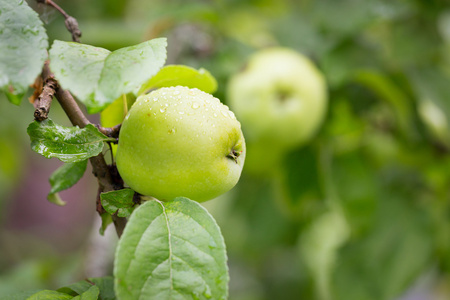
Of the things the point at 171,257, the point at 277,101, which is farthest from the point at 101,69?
the point at 277,101

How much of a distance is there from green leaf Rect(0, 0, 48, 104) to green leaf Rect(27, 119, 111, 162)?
0.07 m

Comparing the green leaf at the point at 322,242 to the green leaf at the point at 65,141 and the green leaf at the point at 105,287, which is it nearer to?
the green leaf at the point at 105,287

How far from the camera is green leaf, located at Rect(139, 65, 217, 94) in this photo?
57 cm

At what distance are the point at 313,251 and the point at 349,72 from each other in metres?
0.59

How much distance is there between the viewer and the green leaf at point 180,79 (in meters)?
0.57

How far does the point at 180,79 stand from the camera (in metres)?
0.58

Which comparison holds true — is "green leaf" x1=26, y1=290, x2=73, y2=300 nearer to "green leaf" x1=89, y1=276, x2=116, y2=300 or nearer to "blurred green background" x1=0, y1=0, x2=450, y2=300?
"green leaf" x1=89, y1=276, x2=116, y2=300

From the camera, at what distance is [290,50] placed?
1.27 metres

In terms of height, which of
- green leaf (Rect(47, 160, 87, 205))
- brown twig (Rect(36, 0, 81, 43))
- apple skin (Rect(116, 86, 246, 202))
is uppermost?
brown twig (Rect(36, 0, 81, 43))

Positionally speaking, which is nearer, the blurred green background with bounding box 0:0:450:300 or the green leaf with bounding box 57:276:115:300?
the green leaf with bounding box 57:276:115:300

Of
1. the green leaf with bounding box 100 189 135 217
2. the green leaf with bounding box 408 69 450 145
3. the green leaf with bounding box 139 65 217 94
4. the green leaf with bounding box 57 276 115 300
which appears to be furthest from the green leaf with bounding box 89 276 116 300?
the green leaf with bounding box 408 69 450 145

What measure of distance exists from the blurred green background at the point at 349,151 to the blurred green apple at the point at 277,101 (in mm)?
70

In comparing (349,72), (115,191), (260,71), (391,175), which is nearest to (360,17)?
(349,72)

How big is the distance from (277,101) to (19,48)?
79cm
